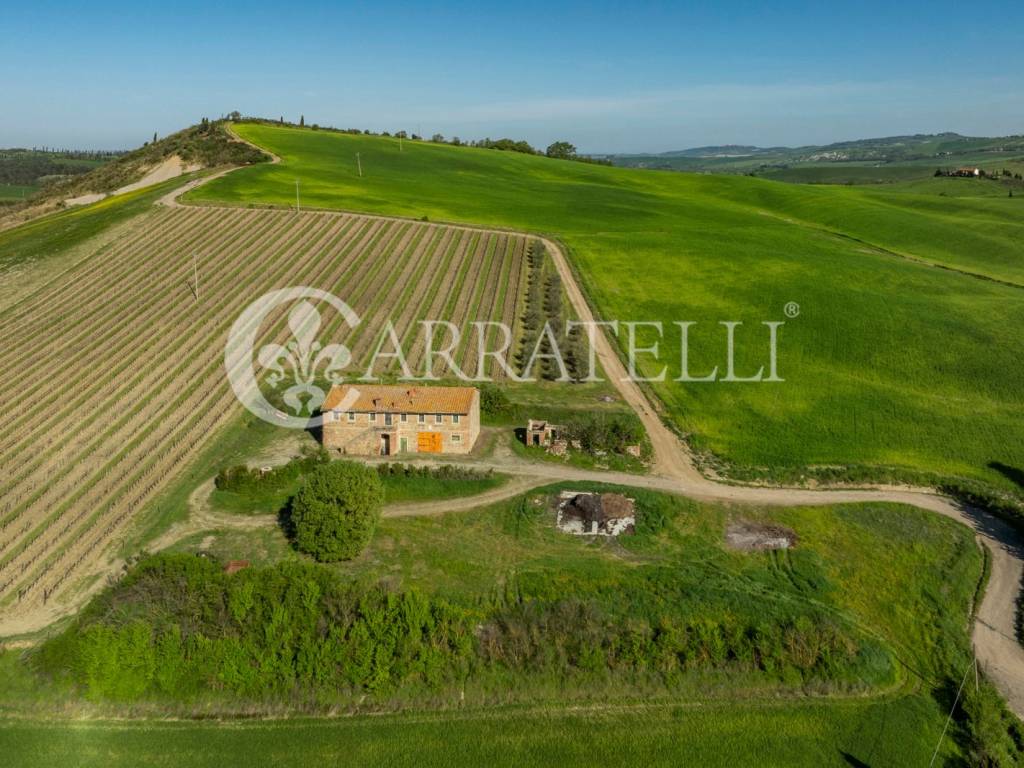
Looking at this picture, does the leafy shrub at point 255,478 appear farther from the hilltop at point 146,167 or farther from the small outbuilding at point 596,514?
the hilltop at point 146,167

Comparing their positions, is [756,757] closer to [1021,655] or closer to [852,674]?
[852,674]

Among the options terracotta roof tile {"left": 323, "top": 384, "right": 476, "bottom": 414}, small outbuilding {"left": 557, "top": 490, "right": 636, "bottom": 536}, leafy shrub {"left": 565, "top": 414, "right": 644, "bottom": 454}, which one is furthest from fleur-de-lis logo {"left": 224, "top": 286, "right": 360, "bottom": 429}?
small outbuilding {"left": 557, "top": 490, "right": 636, "bottom": 536}

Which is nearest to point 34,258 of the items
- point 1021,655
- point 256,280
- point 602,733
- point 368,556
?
point 256,280

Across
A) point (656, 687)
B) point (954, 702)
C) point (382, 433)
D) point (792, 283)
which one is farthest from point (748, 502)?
point (792, 283)

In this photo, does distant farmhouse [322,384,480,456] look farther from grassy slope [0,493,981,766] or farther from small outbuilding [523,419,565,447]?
grassy slope [0,493,981,766]

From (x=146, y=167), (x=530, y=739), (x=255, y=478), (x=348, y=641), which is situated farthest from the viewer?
(x=146, y=167)

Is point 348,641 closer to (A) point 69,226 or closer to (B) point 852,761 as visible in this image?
(B) point 852,761
